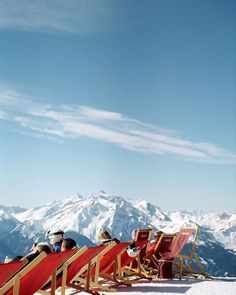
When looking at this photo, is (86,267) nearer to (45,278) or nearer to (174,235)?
(45,278)

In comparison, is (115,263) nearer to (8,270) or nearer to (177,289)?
(177,289)

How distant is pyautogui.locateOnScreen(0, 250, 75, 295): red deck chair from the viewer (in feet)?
20.6

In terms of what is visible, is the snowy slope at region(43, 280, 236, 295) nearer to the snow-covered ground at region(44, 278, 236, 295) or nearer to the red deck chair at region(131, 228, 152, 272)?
the snow-covered ground at region(44, 278, 236, 295)

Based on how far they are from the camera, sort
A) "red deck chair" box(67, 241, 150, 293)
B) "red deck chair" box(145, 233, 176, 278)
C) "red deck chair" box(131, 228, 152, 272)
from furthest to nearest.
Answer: "red deck chair" box(145, 233, 176, 278)
"red deck chair" box(131, 228, 152, 272)
"red deck chair" box(67, 241, 150, 293)

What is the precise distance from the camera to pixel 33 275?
684cm

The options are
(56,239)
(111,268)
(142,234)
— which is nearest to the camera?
(56,239)

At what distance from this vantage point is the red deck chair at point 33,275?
247 inches

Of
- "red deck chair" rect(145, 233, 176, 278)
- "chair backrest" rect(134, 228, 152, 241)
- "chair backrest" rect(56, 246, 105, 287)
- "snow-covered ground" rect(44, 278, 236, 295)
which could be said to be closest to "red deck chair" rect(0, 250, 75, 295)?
"chair backrest" rect(56, 246, 105, 287)

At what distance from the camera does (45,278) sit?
737cm

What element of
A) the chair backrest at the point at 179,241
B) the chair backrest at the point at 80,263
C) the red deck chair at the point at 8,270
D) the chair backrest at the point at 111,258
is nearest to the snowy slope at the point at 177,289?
the chair backrest at the point at 111,258

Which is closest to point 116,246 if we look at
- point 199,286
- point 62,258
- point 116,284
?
point 116,284

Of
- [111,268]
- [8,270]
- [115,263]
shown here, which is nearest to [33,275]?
[8,270]

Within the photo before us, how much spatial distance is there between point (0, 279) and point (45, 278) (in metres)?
1.43

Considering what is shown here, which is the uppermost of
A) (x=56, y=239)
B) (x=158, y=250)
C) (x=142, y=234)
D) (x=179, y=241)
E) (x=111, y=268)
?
(x=142, y=234)
